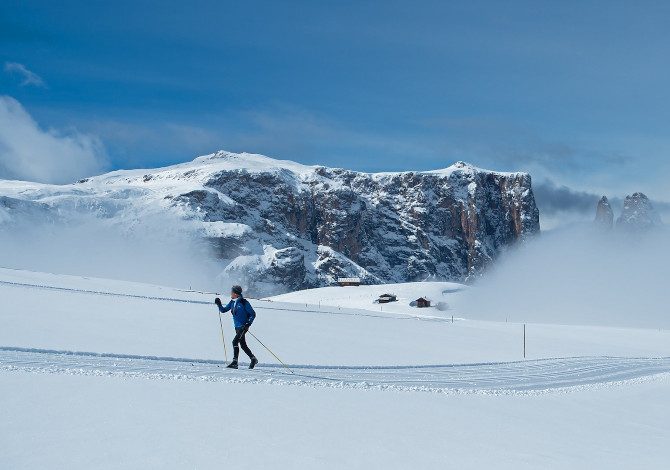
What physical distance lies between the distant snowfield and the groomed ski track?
8 cm

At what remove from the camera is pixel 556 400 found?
18.5 metres

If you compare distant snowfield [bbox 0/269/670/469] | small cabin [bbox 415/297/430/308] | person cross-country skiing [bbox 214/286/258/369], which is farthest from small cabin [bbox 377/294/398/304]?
person cross-country skiing [bbox 214/286/258/369]

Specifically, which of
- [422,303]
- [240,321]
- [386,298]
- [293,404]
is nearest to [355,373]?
[240,321]

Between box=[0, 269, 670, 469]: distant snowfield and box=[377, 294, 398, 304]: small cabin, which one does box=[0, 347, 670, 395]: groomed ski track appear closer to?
box=[0, 269, 670, 469]: distant snowfield

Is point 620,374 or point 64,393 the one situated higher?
point 64,393

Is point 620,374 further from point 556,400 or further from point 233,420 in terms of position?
point 233,420

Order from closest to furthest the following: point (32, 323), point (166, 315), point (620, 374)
A: point (32, 323) < point (620, 374) < point (166, 315)

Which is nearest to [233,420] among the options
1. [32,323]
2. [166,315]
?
[32,323]

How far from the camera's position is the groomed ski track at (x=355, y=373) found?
15.7m

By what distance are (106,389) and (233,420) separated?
290cm

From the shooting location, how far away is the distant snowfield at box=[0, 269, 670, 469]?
9156 mm

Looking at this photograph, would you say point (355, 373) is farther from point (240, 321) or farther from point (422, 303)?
point (422, 303)

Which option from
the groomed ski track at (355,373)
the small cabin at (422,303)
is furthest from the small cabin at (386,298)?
the groomed ski track at (355,373)

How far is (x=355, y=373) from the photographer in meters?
21.0
